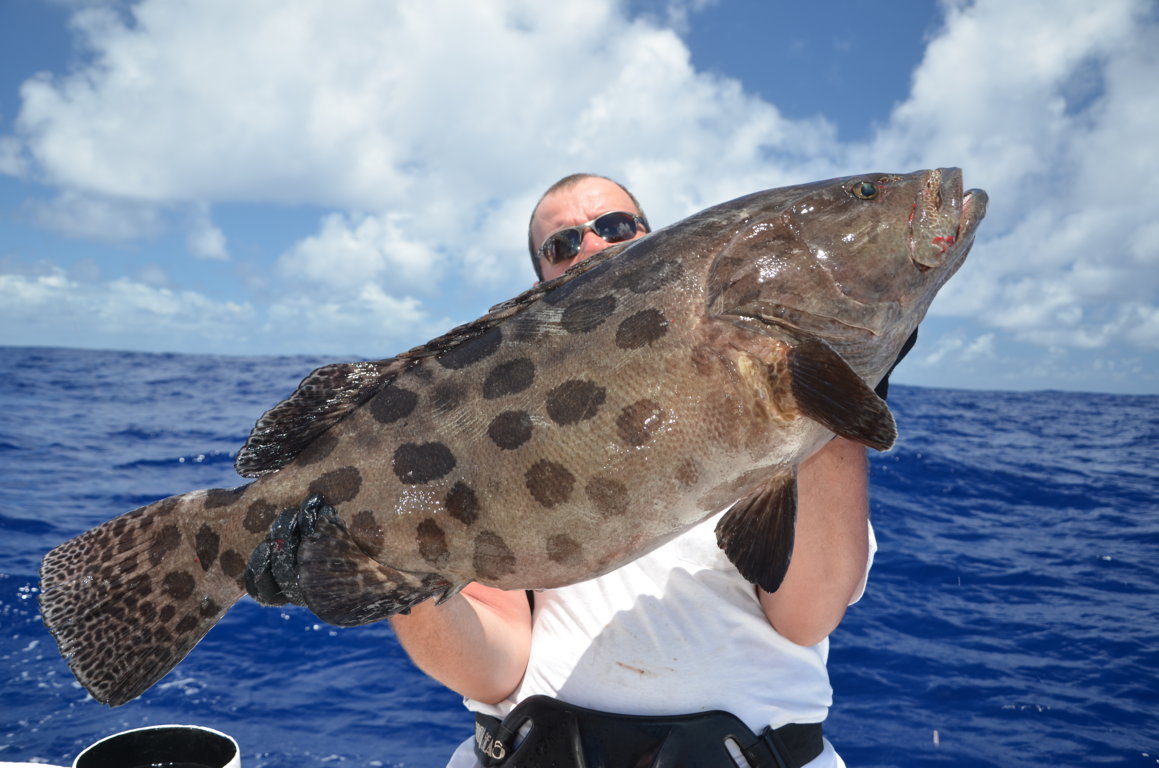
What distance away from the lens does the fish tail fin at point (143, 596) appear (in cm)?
286

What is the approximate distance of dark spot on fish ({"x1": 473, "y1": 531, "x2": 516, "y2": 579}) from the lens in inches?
102

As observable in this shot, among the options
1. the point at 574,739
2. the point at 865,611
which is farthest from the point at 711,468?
the point at 865,611

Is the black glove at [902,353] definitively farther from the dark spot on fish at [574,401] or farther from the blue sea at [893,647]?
the blue sea at [893,647]

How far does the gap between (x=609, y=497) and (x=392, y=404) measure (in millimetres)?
959

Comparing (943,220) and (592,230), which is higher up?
(592,230)

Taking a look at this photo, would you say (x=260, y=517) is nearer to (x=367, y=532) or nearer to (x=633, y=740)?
(x=367, y=532)

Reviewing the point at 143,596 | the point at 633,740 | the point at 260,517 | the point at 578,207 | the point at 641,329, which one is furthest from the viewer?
the point at 578,207

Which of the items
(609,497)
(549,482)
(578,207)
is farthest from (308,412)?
(578,207)

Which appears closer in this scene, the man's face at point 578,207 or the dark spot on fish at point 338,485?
the dark spot on fish at point 338,485

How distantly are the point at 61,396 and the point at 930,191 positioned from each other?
32.3m

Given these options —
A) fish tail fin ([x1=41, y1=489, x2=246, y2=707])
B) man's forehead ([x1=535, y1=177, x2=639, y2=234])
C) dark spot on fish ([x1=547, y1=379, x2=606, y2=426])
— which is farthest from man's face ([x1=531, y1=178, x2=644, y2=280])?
fish tail fin ([x1=41, y1=489, x2=246, y2=707])

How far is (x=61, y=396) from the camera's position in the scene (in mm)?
27625

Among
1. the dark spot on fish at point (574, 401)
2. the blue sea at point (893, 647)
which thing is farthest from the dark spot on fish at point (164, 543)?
the blue sea at point (893, 647)

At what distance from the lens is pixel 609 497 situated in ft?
8.07
